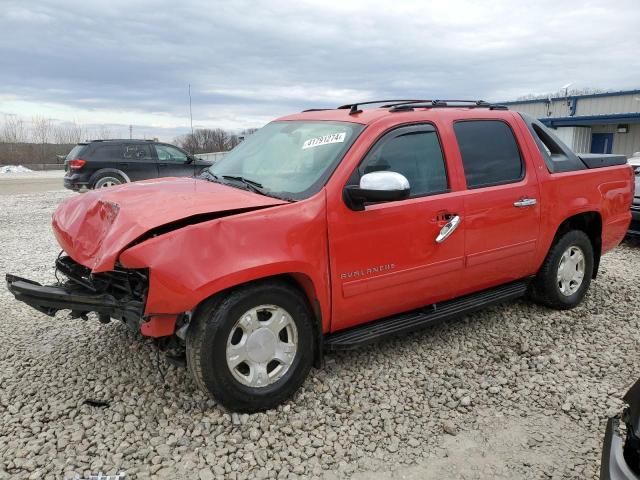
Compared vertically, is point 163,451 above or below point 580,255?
below

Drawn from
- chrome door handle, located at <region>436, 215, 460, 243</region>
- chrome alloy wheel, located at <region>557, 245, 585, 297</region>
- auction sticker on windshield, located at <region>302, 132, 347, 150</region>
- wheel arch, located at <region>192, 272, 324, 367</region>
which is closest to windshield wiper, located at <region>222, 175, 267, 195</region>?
auction sticker on windshield, located at <region>302, 132, 347, 150</region>

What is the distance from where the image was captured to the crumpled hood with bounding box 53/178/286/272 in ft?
9.51

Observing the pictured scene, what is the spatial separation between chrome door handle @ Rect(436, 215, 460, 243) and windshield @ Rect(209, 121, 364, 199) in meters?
0.93

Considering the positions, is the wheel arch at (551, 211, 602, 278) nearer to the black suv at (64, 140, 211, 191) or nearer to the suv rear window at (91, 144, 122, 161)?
the black suv at (64, 140, 211, 191)

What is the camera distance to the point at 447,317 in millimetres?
4012

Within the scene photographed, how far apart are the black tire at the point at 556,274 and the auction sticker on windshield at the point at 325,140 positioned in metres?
2.42

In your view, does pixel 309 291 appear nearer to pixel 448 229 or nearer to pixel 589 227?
pixel 448 229

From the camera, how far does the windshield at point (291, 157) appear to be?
11.3 ft

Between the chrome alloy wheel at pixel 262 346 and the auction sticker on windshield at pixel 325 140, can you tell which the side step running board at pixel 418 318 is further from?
the auction sticker on windshield at pixel 325 140

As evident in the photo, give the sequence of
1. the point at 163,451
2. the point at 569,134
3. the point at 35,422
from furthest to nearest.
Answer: the point at 569,134 → the point at 35,422 → the point at 163,451

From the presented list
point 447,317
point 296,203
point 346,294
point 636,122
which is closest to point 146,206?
point 296,203

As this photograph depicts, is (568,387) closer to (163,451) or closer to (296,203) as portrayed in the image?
(296,203)

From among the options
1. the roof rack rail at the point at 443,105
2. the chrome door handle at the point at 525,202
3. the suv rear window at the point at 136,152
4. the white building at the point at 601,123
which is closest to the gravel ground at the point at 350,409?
the chrome door handle at the point at 525,202

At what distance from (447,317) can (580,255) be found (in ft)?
6.21
